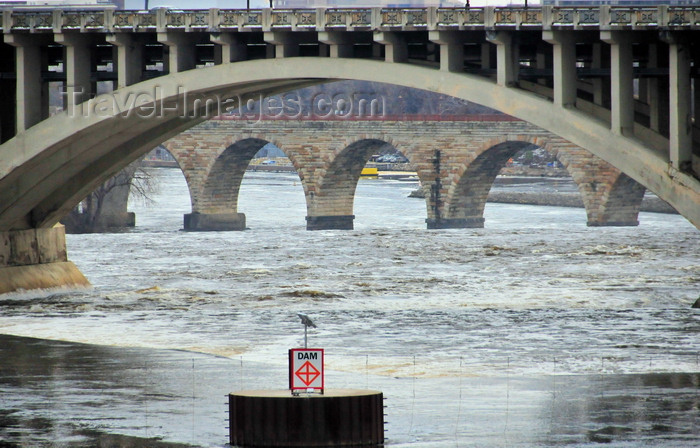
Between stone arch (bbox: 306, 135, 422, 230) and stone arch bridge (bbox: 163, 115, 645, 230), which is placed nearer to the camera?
stone arch bridge (bbox: 163, 115, 645, 230)

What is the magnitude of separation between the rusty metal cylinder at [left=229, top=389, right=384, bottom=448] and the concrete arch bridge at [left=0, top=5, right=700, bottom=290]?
1165 centimetres

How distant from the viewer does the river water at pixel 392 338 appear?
1563 cm

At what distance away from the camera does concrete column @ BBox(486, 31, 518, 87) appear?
26.0 meters

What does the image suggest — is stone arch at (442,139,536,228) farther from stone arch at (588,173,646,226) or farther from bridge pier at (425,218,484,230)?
stone arch at (588,173,646,226)

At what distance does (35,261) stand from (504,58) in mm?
12531

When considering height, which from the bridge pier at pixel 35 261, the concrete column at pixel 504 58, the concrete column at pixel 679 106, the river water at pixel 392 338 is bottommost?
the river water at pixel 392 338

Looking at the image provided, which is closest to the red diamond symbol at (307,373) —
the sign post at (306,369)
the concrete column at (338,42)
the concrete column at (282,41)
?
the sign post at (306,369)

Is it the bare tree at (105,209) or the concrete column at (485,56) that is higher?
the concrete column at (485,56)

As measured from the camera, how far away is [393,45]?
90.2 ft

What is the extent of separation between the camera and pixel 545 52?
92.8ft

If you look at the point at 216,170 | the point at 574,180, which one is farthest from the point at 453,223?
the point at 216,170

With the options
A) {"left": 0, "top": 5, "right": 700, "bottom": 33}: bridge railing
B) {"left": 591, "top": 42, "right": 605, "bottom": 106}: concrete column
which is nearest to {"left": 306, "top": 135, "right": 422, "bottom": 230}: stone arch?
{"left": 0, "top": 5, "right": 700, "bottom": 33}: bridge railing

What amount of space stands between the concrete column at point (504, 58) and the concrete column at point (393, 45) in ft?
7.35

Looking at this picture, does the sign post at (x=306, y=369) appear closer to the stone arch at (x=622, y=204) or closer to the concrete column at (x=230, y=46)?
the concrete column at (x=230, y=46)
